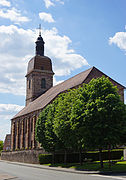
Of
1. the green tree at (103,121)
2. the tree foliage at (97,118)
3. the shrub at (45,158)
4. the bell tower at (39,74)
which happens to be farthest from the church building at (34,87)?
the green tree at (103,121)

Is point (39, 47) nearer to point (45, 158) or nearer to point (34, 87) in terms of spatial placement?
point (34, 87)

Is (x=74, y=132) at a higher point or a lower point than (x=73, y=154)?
higher

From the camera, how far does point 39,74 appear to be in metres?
67.1

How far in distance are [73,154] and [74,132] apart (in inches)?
406

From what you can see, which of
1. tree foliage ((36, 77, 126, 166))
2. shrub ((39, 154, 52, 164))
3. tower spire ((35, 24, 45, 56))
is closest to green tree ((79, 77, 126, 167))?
tree foliage ((36, 77, 126, 166))

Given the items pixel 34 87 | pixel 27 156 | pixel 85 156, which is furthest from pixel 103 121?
pixel 34 87

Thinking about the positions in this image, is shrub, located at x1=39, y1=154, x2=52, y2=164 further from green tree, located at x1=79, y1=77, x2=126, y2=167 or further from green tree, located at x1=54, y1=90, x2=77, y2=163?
green tree, located at x1=79, y1=77, x2=126, y2=167

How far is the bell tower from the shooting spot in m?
66.7

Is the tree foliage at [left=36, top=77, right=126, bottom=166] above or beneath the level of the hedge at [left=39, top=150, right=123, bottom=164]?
above

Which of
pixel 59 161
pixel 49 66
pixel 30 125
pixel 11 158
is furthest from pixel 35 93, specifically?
pixel 59 161

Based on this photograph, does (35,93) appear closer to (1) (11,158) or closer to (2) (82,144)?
(1) (11,158)

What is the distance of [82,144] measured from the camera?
80.9ft

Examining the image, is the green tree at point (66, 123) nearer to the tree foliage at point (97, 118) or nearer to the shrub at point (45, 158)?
the tree foliage at point (97, 118)

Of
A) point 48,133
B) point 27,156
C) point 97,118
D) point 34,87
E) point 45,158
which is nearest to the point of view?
point 97,118
